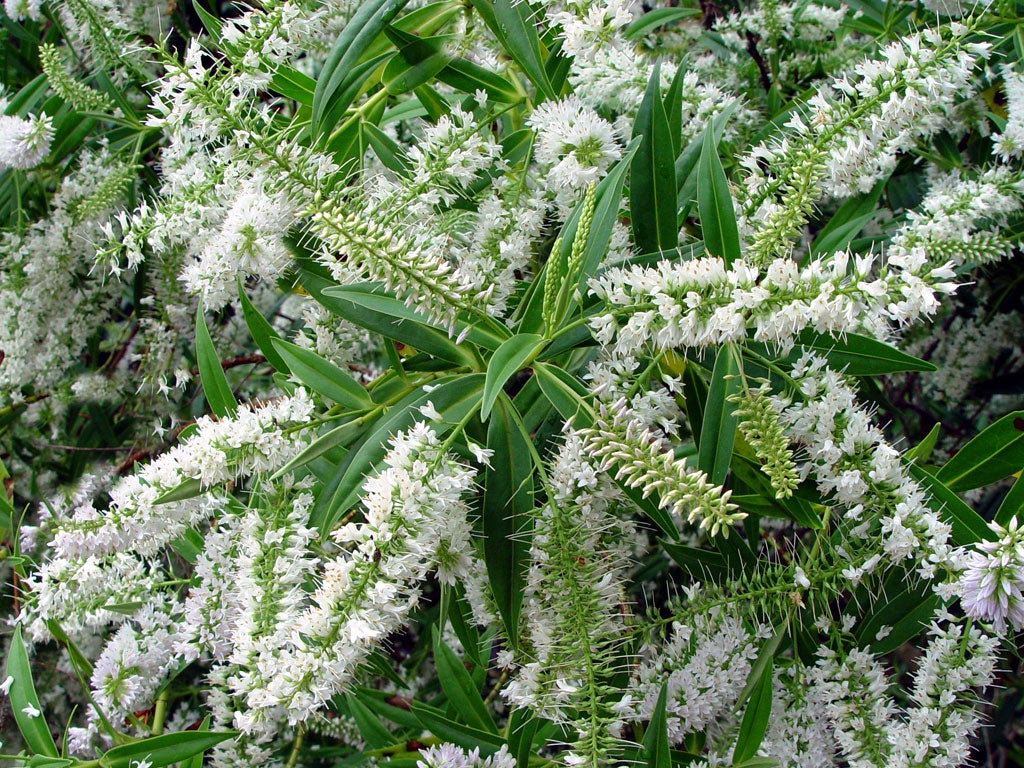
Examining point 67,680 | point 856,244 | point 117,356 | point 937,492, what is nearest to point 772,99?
point 856,244

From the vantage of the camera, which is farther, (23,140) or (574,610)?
(23,140)

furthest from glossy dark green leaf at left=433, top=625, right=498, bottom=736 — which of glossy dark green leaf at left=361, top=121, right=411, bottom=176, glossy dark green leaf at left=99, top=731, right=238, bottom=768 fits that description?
glossy dark green leaf at left=361, top=121, right=411, bottom=176

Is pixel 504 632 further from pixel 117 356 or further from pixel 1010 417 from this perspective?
pixel 117 356

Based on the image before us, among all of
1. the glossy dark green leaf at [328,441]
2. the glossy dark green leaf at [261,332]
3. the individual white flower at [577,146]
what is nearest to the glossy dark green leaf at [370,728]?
the glossy dark green leaf at [328,441]

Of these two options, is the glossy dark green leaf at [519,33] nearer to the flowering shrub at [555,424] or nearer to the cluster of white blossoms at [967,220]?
the flowering shrub at [555,424]

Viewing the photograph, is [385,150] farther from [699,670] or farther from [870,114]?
[699,670]

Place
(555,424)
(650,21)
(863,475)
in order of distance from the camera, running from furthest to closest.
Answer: (650,21), (555,424), (863,475)

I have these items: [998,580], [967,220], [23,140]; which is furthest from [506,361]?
[23,140]
